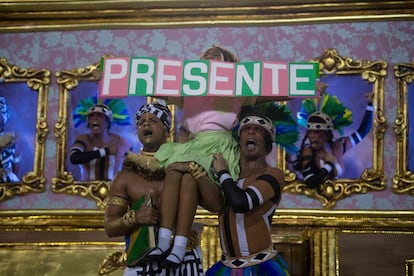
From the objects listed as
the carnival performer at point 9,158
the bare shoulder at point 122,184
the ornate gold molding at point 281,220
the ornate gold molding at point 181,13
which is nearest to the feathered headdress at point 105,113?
the carnival performer at point 9,158

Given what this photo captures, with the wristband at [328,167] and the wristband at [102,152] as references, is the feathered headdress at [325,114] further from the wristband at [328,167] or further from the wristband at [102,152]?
the wristband at [102,152]

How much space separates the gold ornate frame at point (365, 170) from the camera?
6414mm

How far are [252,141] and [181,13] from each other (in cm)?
284

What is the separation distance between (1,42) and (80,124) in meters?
1.02

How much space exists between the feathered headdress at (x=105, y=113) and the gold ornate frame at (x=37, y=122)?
0.93ft

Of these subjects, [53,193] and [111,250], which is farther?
[53,193]

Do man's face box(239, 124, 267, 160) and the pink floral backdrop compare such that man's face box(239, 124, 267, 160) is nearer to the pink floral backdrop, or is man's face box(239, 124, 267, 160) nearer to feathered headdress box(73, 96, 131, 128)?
the pink floral backdrop

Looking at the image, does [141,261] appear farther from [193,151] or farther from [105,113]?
[105,113]

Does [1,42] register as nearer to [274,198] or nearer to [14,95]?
[14,95]

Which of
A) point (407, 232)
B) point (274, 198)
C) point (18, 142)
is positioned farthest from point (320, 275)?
point (18, 142)

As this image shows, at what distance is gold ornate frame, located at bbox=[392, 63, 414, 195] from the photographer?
6367mm

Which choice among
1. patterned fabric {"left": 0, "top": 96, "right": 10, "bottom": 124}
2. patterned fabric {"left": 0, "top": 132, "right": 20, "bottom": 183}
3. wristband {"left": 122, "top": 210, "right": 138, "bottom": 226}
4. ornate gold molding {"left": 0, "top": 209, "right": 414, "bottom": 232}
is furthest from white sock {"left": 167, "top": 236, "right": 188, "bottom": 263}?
patterned fabric {"left": 0, "top": 96, "right": 10, "bottom": 124}

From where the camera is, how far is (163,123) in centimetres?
431

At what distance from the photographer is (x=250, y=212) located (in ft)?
13.5
